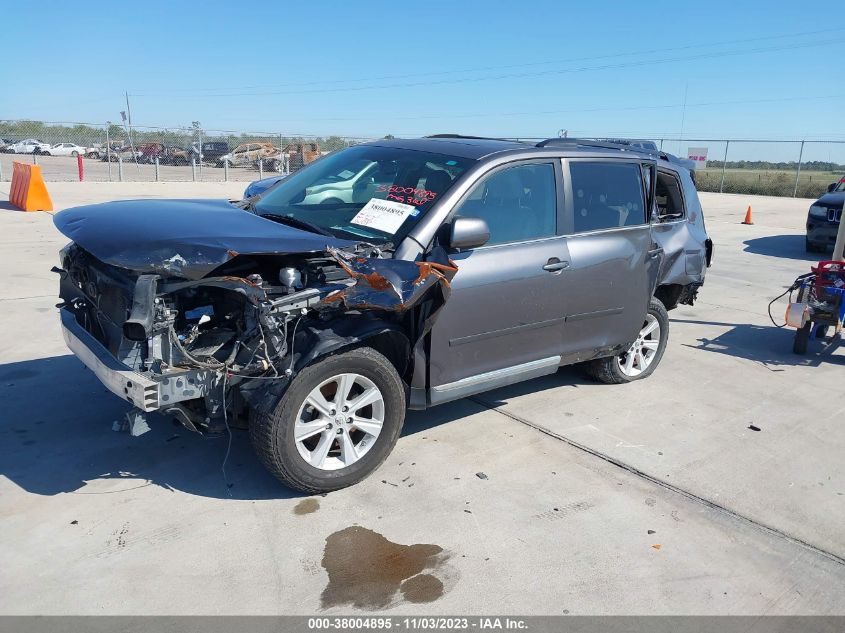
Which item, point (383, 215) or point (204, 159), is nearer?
point (383, 215)

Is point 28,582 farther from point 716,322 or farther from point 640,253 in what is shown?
point 716,322

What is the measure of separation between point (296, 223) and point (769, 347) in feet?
16.8

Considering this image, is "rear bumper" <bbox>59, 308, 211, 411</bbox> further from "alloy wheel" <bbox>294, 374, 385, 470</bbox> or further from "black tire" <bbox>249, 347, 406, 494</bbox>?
"alloy wheel" <bbox>294, 374, 385, 470</bbox>

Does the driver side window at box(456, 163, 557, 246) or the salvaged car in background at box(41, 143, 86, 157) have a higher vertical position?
the driver side window at box(456, 163, 557, 246)

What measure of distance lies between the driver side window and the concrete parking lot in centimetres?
135

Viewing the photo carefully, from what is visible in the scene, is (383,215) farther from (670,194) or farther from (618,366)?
(670,194)

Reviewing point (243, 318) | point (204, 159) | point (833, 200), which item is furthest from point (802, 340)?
point (204, 159)

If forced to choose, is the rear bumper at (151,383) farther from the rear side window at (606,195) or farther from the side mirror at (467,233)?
the rear side window at (606,195)

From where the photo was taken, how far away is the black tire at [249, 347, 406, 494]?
11.5ft

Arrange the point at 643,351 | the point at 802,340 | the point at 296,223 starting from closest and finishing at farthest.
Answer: the point at 296,223
the point at 643,351
the point at 802,340

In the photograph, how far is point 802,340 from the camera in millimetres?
6750

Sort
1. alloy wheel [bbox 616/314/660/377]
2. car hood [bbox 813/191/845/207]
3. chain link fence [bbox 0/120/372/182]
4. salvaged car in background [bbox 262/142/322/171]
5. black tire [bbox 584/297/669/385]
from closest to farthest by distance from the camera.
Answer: black tire [bbox 584/297/669/385]
alloy wheel [bbox 616/314/660/377]
car hood [bbox 813/191/845/207]
chain link fence [bbox 0/120/372/182]
salvaged car in background [bbox 262/142/322/171]

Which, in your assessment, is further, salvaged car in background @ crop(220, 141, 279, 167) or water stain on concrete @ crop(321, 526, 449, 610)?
salvaged car in background @ crop(220, 141, 279, 167)
